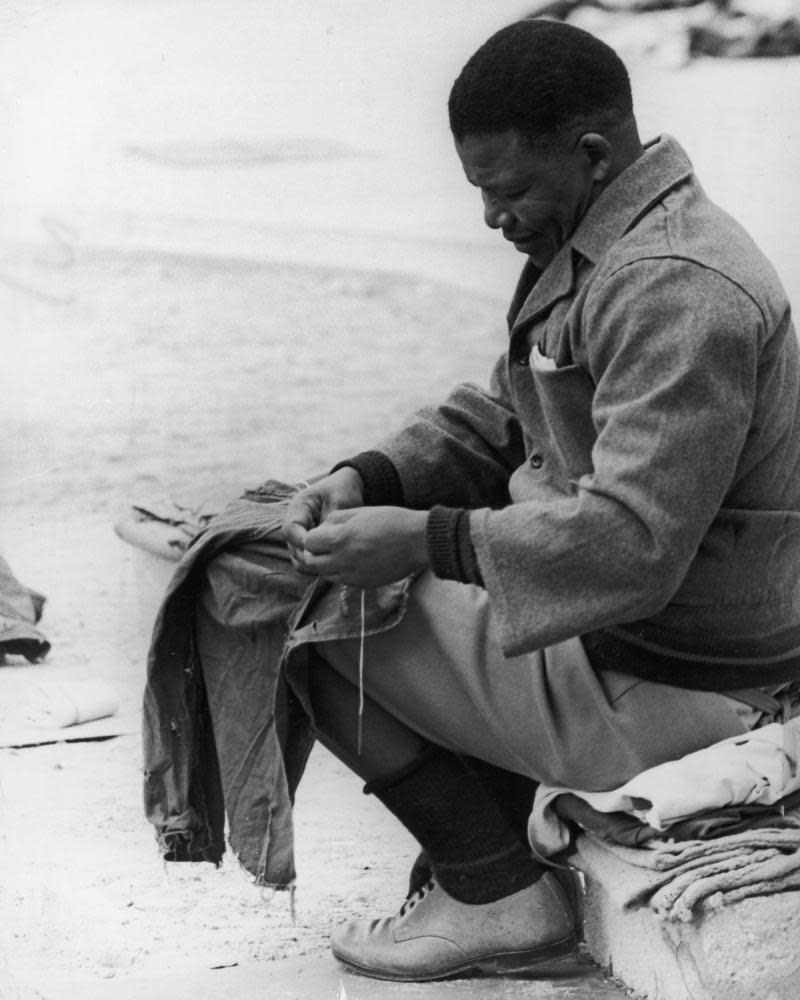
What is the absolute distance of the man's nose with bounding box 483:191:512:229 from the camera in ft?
7.81

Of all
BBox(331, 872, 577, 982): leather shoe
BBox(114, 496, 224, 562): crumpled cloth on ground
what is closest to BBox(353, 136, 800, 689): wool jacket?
BBox(331, 872, 577, 982): leather shoe

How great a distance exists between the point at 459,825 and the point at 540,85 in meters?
1.14

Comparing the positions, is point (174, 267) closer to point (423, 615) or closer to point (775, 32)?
point (775, 32)

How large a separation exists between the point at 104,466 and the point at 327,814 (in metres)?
1.28

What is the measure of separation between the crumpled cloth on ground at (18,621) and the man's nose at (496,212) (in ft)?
7.65

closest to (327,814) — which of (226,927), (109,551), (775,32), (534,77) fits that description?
(226,927)

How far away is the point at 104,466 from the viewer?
436cm

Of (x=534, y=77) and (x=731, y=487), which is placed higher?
(x=534, y=77)

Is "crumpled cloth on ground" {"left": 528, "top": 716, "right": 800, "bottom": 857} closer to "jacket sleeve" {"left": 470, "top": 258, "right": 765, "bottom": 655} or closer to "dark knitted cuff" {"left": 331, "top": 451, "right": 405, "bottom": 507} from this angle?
"jacket sleeve" {"left": 470, "top": 258, "right": 765, "bottom": 655}

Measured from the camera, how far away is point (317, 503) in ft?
8.49

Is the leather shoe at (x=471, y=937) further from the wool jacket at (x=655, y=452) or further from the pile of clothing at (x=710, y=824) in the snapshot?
the wool jacket at (x=655, y=452)

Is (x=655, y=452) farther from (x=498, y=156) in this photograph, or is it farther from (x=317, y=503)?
(x=317, y=503)

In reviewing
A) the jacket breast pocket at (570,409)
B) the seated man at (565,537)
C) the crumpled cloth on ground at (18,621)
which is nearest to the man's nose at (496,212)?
the seated man at (565,537)

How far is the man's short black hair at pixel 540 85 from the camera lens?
2264 mm
